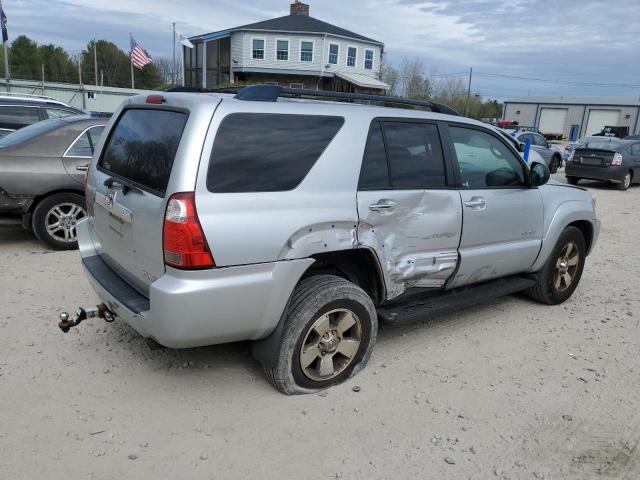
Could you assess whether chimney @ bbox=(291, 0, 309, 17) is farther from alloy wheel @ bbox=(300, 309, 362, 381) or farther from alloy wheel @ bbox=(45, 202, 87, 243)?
alloy wheel @ bbox=(300, 309, 362, 381)

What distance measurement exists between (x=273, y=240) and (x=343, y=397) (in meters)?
1.19

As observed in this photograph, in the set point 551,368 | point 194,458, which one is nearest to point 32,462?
point 194,458

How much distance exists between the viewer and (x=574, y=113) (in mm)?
65062

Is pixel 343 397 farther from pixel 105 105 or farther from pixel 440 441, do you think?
pixel 105 105

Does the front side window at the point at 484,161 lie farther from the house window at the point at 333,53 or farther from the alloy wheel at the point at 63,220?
the house window at the point at 333,53

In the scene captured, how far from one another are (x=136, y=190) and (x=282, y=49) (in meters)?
38.3

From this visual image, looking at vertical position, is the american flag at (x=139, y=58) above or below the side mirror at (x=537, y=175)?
above

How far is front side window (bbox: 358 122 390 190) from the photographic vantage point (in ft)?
11.5

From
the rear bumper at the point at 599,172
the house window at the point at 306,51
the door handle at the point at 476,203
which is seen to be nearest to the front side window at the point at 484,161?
the door handle at the point at 476,203

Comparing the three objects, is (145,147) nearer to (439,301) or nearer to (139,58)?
(439,301)

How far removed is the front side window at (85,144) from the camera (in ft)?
20.6

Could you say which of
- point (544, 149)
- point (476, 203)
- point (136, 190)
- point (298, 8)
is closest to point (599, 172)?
point (544, 149)

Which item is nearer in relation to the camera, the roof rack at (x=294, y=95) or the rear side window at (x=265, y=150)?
the rear side window at (x=265, y=150)

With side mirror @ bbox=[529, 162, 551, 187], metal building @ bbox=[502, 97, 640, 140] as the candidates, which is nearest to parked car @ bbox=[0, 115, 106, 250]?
side mirror @ bbox=[529, 162, 551, 187]
